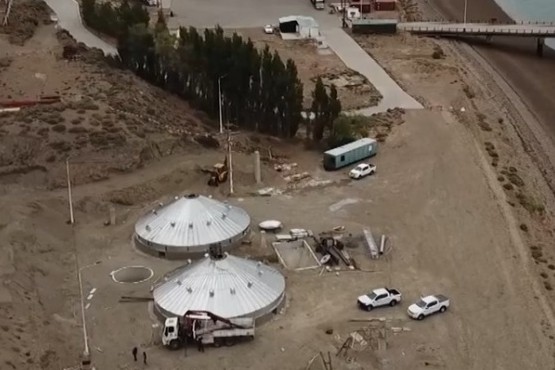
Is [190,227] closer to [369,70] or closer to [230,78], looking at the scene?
[230,78]

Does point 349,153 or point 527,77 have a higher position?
point 527,77

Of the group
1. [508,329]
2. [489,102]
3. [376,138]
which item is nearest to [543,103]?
[489,102]

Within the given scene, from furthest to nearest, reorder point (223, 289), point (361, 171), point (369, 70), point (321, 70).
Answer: point (369, 70) → point (321, 70) → point (361, 171) → point (223, 289)

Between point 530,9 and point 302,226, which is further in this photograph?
point 530,9

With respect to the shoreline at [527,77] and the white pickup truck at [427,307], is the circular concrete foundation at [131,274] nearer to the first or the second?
the white pickup truck at [427,307]

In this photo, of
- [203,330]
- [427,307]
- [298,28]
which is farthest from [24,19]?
[427,307]

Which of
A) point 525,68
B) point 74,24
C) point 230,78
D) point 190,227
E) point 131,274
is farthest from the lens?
point 74,24
